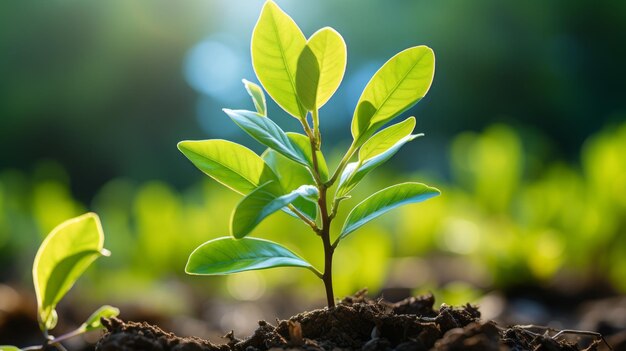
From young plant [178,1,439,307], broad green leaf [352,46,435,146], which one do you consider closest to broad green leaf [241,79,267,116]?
young plant [178,1,439,307]

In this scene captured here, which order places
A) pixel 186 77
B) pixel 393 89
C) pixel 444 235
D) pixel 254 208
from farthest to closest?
pixel 186 77 < pixel 444 235 < pixel 393 89 < pixel 254 208

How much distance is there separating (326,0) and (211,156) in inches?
292

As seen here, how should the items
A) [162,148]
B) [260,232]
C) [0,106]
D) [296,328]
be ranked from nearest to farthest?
[296,328], [260,232], [0,106], [162,148]

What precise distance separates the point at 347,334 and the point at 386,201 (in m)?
0.15

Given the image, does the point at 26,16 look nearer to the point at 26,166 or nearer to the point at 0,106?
the point at 0,106

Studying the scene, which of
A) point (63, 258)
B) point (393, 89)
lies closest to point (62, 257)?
point (63, 258)

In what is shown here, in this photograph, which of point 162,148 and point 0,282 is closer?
point 0,282

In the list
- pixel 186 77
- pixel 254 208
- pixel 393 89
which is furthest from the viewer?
pixel 186 77

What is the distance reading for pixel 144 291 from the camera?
7.45 ft

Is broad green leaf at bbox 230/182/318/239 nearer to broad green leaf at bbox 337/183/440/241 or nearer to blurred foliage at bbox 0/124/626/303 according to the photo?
broad green leaf at bbox 337/183/440/241

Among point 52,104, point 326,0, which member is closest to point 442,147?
point 326,0

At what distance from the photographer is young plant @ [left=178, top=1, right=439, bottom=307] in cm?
62

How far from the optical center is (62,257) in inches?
28.8

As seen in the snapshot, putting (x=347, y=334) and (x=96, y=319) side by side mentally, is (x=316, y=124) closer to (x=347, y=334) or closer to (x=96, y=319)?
(x=347, y=334)
